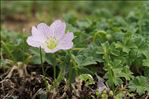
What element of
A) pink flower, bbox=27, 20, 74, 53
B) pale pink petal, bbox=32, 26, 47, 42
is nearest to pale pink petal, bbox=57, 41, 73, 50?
pink flower, bbox=27, 20, 74, 53

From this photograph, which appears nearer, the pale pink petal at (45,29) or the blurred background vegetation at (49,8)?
the pale pink petal at (45,29)

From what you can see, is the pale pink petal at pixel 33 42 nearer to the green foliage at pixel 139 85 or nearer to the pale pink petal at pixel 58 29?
the pale pink petal at pixel 58 29

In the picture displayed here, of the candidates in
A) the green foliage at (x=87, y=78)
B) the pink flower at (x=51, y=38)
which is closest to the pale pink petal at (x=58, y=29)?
the pink flower at (x=51, y=38)

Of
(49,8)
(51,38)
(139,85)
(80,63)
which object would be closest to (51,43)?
(51,38)

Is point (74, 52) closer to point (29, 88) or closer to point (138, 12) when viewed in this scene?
point (29, 88)

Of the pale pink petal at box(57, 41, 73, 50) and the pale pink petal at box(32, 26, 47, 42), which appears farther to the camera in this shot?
the pale pink petal at box(32, 26, 47, 42)

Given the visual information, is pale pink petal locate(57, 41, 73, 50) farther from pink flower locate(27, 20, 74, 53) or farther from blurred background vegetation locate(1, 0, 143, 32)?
blurred background vegetation locate(1, 0, 143, 32)

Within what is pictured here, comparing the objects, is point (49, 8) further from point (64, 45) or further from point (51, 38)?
point (64, 45)
